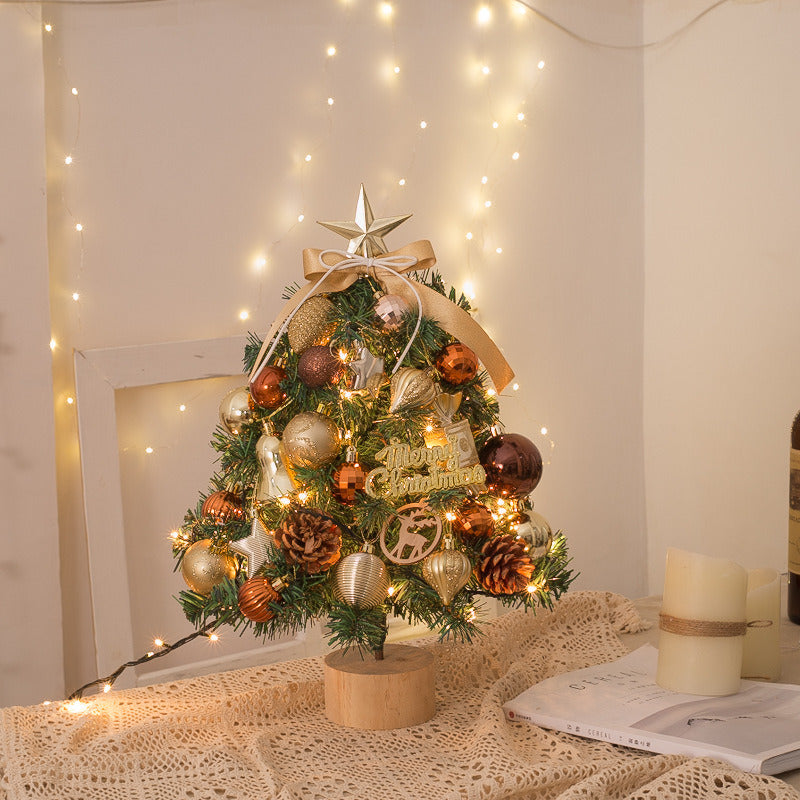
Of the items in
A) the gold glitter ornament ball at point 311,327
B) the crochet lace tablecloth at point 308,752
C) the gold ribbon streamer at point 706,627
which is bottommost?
the crochet lace tablecloth at point 308,752

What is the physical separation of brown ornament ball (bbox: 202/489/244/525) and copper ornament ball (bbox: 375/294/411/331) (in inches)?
8.1

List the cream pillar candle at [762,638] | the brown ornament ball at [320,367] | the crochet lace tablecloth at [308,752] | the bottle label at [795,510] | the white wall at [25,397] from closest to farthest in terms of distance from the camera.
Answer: the crochet lace tablecloth at [308,752] → the brown ornament ball at [320,367] → the cream pillar candle at [762,638] → the bottle label at [795,510] → the white wall at [25,397]

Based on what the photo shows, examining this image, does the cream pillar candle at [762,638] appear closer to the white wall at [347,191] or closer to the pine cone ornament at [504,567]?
the pine cone ornament at [504,567]

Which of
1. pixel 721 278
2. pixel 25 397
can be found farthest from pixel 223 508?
pixel 721 278

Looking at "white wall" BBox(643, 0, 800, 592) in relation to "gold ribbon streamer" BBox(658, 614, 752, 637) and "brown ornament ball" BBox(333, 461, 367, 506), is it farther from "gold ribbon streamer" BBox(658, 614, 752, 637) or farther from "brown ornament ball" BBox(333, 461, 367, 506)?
"brown ornament ball" BBox(333, 461, 367, 506)

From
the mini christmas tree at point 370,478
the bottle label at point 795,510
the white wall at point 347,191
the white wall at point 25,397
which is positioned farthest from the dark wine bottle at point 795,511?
the white wall at point 25,397

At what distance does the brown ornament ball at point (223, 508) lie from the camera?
31.5 inches

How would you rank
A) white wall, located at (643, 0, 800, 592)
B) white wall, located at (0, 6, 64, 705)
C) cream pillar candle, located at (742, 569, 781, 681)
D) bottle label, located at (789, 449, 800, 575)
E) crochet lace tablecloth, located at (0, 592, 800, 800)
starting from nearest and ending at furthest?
crochet lace tablecloth, located at (0, 592, 800, 800), cream pillar candle, located at (742, 569, 781, 681), bottle label, located at (789, 449, 800, 575), white wall, located at (0, 6, 64, 705), white wall, located at (643, 0, 800, 592)

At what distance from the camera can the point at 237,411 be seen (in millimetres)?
819

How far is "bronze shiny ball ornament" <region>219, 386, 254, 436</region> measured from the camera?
82 centimetres

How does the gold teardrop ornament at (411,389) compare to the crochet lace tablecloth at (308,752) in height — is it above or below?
above

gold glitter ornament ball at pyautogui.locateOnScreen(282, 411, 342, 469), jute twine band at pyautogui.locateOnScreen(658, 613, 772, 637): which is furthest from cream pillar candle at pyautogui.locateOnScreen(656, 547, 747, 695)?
gold glitter ornament ball at pyautogui.locateOnScreen(282, 411, 342, 469)

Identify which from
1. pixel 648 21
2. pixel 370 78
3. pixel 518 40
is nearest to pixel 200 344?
pixel 370 78

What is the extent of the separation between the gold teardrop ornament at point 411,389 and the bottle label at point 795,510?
48 cm
